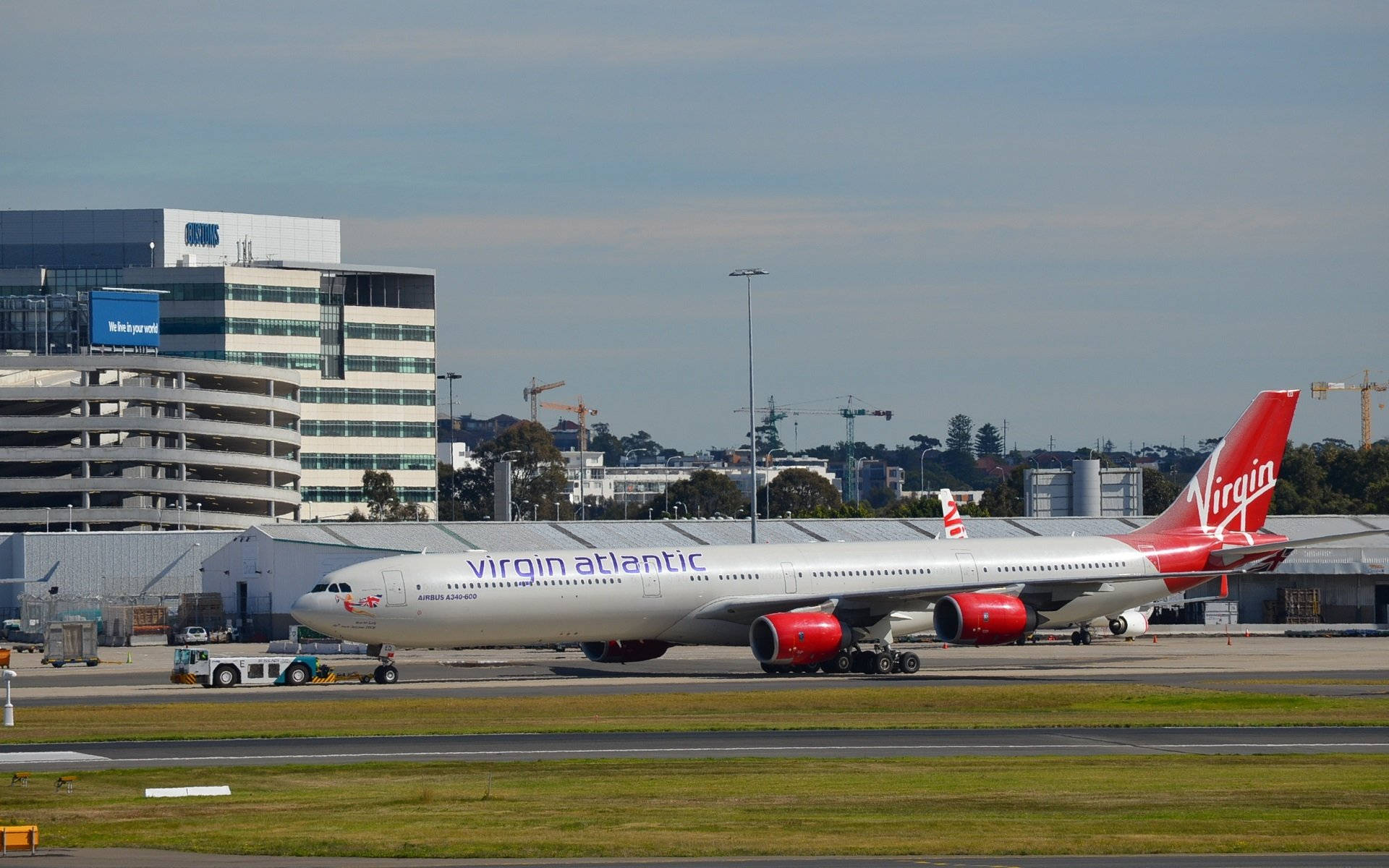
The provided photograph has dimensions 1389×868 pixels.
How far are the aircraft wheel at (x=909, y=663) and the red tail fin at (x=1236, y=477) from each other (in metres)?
14.0

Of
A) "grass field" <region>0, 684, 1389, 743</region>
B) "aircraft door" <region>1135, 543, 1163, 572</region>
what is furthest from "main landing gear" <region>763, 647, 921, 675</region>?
"aircraft door" <region>1135, 543, 1163, 572</region>

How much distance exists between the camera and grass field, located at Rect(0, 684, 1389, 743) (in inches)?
1676

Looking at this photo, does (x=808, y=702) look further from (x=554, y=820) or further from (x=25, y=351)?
(x=25, y=351)

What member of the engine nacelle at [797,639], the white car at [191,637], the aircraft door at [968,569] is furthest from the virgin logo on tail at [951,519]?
the white car at [191,637]

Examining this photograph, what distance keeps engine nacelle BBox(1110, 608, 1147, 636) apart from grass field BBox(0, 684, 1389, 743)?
93.7ft

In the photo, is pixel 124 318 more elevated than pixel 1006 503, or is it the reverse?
pixel 124 318

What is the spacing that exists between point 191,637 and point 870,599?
161ft

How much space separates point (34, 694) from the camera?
56.1 metres

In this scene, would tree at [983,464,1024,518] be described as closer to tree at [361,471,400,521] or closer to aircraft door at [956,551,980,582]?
tree at [361,471,400,521]

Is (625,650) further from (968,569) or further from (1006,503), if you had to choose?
(1006,503)

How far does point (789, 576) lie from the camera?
64.1 meters

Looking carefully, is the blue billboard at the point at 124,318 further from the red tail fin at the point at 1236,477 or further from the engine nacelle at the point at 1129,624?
the red tail fin at the point at 1236,477

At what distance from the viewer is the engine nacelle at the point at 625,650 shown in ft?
214

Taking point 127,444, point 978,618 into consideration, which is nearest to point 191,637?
point 978,618
